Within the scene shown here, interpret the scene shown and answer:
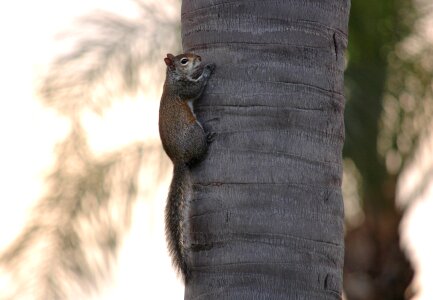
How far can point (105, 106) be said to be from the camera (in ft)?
32.4

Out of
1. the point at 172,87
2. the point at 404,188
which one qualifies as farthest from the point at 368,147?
the point at 172,87

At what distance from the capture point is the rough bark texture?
16.3 ft

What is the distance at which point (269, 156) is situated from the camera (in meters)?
5.02

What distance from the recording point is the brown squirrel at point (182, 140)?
5.16 metres

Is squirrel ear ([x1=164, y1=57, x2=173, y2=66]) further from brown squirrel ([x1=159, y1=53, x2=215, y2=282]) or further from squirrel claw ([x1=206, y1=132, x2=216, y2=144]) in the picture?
squirrel claw ([x1=206, y1=132, x2=216, y2=144])

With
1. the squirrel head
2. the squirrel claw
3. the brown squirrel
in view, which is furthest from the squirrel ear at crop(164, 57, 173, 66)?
the squirrel claw

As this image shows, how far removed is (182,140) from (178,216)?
0.32 meters

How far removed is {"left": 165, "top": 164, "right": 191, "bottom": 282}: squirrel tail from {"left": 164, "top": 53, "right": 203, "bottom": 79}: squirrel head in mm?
410

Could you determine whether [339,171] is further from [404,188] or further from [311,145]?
[404,188]

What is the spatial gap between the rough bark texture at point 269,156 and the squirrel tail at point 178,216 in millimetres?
62

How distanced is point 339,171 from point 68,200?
4.89m

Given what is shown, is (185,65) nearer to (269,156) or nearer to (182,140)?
(182,140)

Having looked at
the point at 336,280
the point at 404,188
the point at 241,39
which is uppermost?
the point at 404,188

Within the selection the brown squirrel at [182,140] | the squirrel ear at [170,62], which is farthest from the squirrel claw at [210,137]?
the squirrel ear at [170,62]
